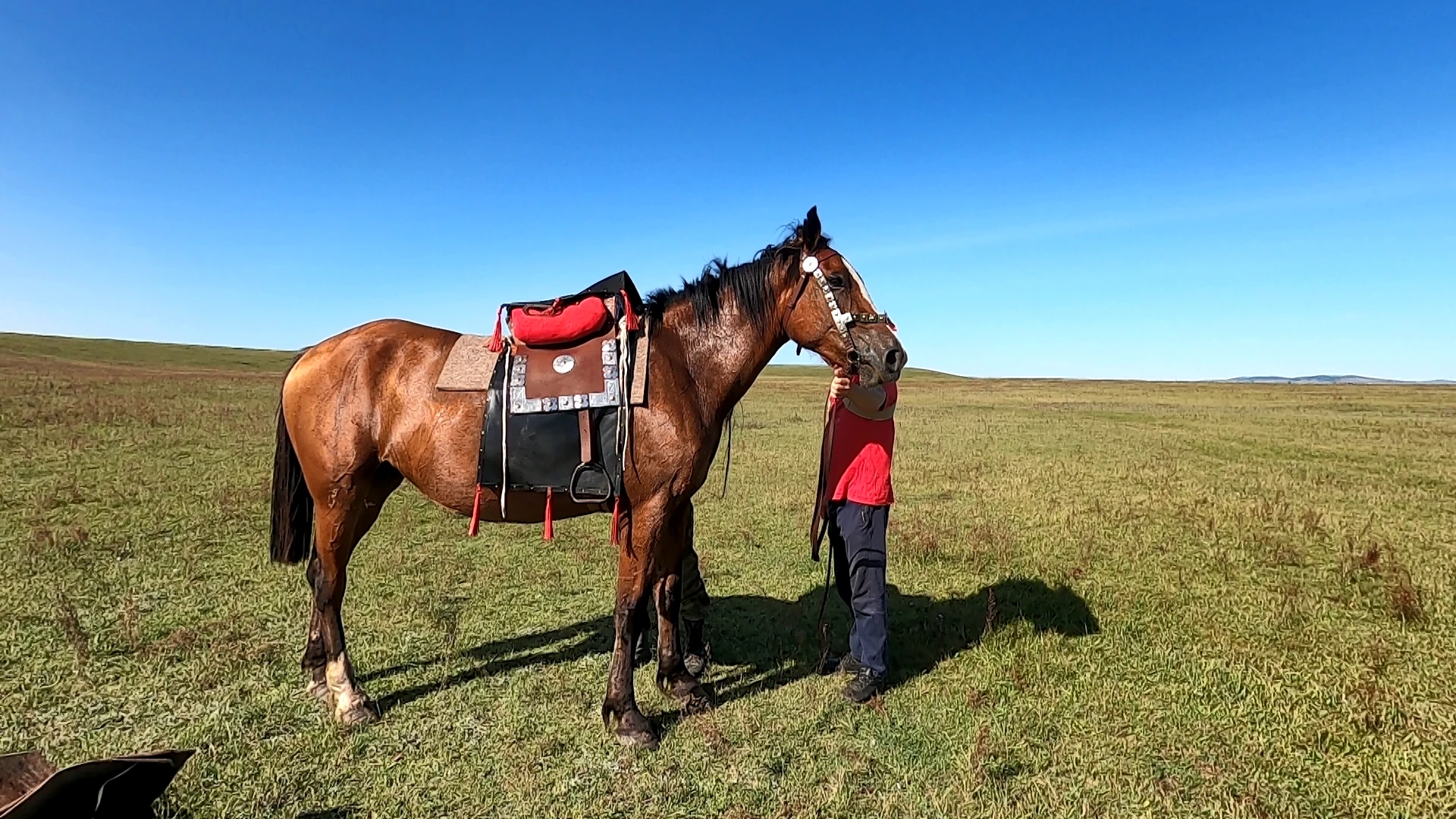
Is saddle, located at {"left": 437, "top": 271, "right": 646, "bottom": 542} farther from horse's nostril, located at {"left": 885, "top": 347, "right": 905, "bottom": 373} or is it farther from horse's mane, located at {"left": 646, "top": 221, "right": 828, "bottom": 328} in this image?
horse's nostril, located at {"left": 885, "top": 347, "right": 905, "bottom": 373}

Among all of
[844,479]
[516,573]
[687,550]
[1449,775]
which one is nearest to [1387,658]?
[1449,775]

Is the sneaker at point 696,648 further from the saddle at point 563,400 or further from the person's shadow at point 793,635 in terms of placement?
the saddle at point 563,400

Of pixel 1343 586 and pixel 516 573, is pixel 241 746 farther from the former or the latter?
pixel 1343 586

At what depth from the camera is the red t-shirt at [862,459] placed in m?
4.17

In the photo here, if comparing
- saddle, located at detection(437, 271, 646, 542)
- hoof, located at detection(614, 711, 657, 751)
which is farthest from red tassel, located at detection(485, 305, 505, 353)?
hoof, located at detection(614, 711, 657, 751)

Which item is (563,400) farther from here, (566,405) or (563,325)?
(563,325)

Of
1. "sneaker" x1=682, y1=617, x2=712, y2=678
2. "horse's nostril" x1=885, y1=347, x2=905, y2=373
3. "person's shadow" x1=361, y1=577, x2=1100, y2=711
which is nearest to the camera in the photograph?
"horse's nostril" x1=885, y1=347, x2=905, y2=373

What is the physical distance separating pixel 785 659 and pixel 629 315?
2780 millimetres

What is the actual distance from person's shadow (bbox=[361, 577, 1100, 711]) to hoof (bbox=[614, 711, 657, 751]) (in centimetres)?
67

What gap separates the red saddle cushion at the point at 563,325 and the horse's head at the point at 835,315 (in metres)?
1.11

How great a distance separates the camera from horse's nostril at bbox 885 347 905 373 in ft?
11.5

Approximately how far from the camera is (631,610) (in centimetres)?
383

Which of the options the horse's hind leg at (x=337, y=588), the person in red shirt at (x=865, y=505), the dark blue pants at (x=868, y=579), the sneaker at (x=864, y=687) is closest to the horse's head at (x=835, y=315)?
the person in red shirt at (x=865, y=505)

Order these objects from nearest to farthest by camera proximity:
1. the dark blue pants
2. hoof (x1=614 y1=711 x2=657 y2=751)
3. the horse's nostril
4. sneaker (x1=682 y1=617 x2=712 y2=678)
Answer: the horse's nostril, hoof (x1=614 y1=711 x2=657 y2=751), the dark blue pants, sneaker (x1=682 y1=617 x2=712 y2=678)
